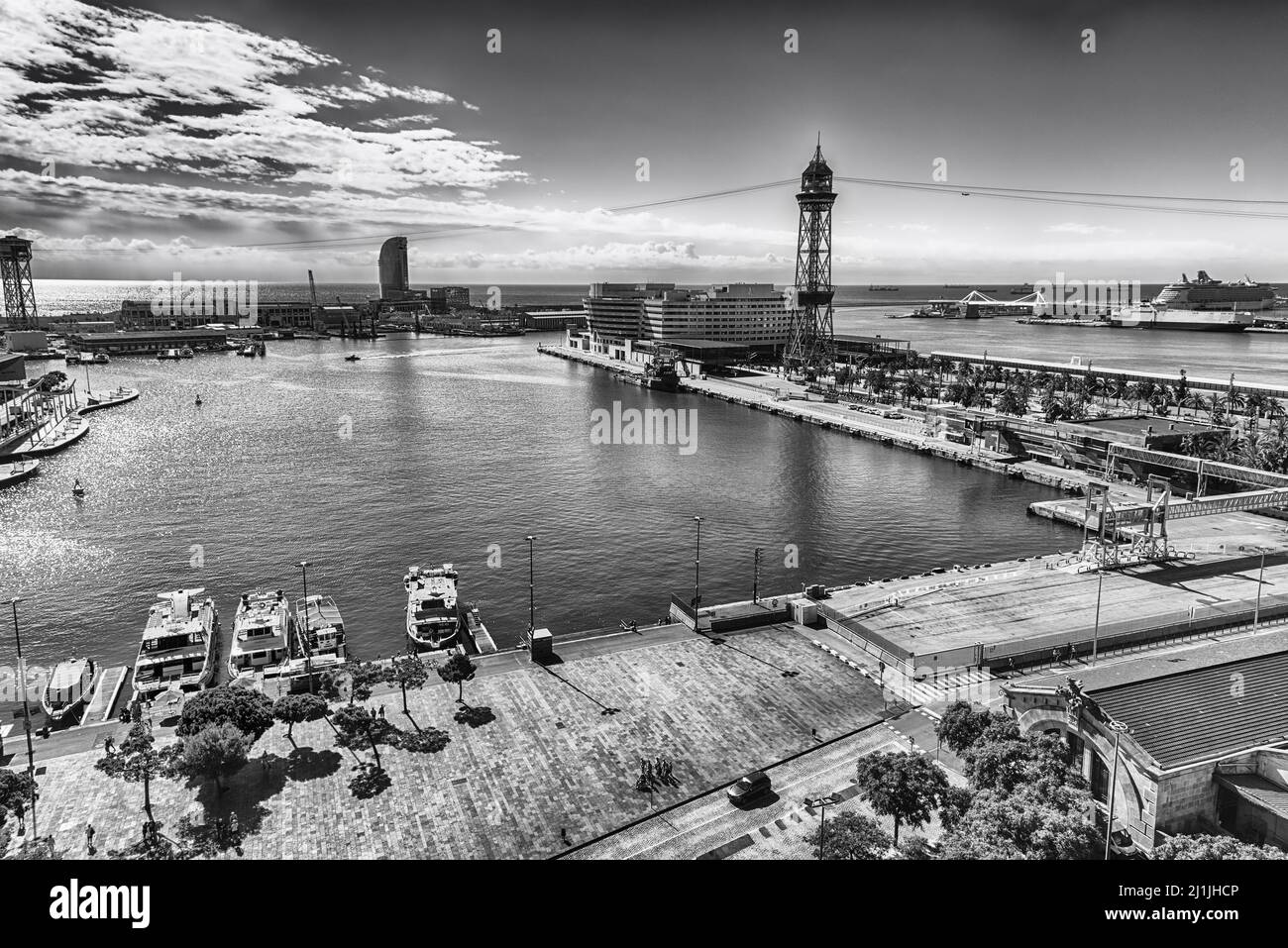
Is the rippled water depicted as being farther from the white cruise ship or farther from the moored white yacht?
the white cruise ship

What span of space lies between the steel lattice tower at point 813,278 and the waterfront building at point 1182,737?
73.9m

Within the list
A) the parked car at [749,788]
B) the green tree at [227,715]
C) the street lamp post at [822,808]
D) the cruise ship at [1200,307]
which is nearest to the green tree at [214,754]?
the green tree at [227,715]

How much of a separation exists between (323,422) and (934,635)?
183 ft

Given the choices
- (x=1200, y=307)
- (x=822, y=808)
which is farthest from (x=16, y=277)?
(x=1200, y=307)

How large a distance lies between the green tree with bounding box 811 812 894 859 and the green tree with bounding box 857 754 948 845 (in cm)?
42

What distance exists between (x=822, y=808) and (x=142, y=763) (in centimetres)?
1287

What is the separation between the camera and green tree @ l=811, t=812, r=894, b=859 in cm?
1288

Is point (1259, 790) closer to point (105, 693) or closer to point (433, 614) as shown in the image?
point (433, 614)

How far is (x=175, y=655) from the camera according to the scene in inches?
933

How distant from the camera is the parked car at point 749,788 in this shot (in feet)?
52.4

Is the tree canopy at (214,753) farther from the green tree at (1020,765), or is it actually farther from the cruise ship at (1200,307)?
the cruise ship at (1200,307)
